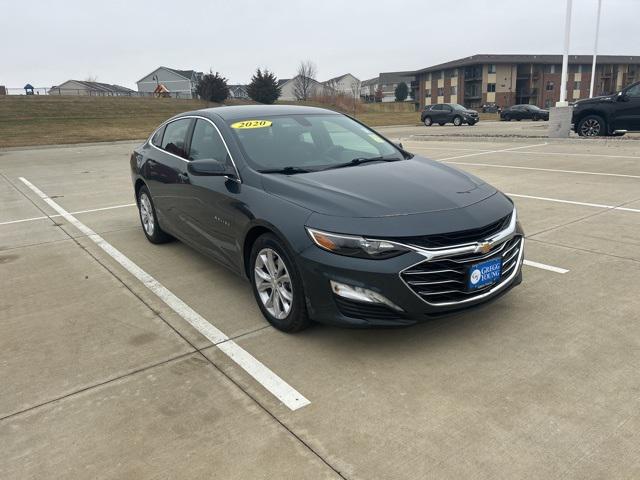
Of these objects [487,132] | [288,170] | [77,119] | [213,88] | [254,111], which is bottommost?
[487,132]

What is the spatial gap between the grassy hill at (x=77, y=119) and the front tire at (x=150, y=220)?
23.6 m

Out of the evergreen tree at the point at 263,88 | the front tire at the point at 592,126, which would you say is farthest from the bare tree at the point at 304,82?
the front tire at the point at 592,126

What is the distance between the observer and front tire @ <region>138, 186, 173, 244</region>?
5.96 m

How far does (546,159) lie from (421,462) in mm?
11818

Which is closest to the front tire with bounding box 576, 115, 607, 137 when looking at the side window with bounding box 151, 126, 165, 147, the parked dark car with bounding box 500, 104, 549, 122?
the side window with bounding box 151, 126, 165, 147

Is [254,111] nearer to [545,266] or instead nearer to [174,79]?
[545,266]

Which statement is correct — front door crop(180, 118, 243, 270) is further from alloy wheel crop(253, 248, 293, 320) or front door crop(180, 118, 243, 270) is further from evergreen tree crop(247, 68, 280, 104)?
evergreen tree crop(247, 68, 280, 104)

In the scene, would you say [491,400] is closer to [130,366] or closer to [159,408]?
[159,408]

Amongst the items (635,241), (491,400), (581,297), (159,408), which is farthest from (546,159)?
(159,408)

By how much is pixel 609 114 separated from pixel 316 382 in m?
15.7

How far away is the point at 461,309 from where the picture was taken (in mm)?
3277

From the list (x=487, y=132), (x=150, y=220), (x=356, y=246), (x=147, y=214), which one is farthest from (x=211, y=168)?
(x=487, y=132)

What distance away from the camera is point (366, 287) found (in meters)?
3.11

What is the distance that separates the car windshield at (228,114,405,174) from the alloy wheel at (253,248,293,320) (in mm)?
740
